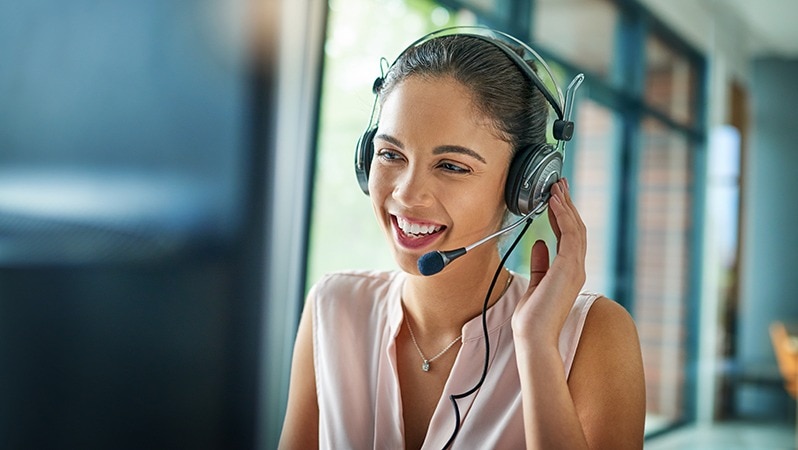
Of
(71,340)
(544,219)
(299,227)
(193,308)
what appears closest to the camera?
(71,340)

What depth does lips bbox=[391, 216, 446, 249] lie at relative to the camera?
110cm

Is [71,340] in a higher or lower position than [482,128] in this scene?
lower

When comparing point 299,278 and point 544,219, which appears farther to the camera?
point 299,278

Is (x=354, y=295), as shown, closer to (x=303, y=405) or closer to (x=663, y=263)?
(x=303, y=405)

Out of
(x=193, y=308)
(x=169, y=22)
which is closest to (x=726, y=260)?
(x=193, y=308)

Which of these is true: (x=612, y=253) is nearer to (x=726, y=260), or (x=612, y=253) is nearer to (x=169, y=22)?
(x=726, y=260)

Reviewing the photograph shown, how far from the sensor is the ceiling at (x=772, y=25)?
7.29 feet

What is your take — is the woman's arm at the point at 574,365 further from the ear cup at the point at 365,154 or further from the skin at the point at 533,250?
the ear cup at the point at 365,154

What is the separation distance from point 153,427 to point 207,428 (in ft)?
1.19

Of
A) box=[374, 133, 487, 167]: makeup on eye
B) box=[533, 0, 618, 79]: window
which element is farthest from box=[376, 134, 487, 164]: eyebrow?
box=[533, 0, 618, 79]: window

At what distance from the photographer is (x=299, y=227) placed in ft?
9.29

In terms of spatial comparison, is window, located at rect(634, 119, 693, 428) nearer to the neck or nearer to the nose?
the neck

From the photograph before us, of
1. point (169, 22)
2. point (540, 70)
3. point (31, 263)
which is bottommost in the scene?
point (31, 263)

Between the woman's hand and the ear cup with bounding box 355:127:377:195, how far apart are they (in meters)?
0.29
